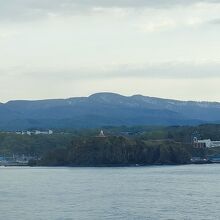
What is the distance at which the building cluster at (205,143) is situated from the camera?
100 m

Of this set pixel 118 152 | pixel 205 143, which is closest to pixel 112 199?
pixel 118 152

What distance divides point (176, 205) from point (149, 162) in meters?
50.5

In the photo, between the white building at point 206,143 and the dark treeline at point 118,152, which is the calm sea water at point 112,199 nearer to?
the dark treeline at point 118,152

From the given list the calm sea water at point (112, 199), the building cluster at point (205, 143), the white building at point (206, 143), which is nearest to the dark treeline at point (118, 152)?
the building cluster at point (205, 143)

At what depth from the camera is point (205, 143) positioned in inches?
4067

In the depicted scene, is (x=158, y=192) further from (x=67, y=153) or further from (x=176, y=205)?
(x=67, y=153)

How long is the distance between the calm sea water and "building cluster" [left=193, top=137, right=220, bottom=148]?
4460cm

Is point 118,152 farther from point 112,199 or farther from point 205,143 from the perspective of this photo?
point 112,199

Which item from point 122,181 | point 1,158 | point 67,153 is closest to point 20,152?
point 1,158

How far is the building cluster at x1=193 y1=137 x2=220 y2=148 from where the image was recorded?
100m

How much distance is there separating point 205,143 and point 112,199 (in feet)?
213

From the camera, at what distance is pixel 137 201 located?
38250mm

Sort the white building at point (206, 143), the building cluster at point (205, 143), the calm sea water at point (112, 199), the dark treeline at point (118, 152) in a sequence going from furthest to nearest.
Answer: the white building at point (206, 143)
the building cluster at point (205, 143)
the dark treeline at point (118, 152)
the calm sea water at point (112, 199)

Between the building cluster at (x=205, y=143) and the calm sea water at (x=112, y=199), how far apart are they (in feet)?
146
